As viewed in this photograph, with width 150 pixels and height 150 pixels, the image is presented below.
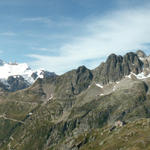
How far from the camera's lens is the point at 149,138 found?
163 metres

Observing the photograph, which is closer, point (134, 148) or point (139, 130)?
point (134, 148)

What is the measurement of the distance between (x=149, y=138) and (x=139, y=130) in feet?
99.9

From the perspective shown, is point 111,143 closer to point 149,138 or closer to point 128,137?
point 128,137

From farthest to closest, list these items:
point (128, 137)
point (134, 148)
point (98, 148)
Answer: point (98, 148) < point (128, 137) < point (134, 148)

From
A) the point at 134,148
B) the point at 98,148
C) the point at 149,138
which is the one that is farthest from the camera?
the point at 98,148

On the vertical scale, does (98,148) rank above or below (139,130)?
below

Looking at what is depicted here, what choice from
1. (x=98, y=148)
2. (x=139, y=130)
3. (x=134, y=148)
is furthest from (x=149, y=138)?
(x=98, y=148)

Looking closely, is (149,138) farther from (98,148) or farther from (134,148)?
(98,148)

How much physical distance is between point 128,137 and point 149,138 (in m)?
22.1

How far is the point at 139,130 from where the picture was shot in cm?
19375

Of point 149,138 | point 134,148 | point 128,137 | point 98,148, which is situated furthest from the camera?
point 98,148

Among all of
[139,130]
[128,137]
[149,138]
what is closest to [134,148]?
[149,138]

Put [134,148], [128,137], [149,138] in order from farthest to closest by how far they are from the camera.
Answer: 1. [128,137]
2. [149,138]
3. [134,148]

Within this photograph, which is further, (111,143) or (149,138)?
(111,143)
